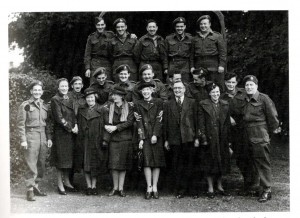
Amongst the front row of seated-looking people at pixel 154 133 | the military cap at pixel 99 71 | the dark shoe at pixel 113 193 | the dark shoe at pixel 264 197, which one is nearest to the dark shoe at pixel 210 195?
the front row of seated-looking people at pixel 154 133

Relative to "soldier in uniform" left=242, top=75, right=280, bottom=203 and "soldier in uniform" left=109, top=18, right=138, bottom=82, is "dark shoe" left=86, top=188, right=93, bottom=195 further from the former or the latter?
"soldier in uniform" left=242, top=75, right=280, bottom=203

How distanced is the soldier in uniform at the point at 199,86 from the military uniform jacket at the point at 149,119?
31 cm

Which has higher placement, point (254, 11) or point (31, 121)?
point (254, 11)

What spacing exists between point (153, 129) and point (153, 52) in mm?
739

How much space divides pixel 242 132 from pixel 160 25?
1.15m

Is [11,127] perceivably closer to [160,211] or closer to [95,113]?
[95,113]

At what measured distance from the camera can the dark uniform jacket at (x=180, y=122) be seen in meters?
4.98

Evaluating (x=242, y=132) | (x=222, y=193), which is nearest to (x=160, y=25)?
(x=242, y=132)

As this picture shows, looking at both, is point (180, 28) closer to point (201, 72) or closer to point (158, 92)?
point (201, 72)

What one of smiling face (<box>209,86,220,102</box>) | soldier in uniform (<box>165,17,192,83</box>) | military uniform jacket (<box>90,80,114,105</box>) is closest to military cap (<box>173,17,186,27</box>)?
soldier in uniform (<box>165,17,192,83</box>)

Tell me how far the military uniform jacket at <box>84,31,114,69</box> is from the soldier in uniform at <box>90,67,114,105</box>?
0.17 metres

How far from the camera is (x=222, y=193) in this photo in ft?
16.6

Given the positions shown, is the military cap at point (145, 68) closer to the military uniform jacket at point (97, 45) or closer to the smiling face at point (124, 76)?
the smiling face at point (124, 76)

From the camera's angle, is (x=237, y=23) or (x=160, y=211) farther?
(x=237, y=23)
